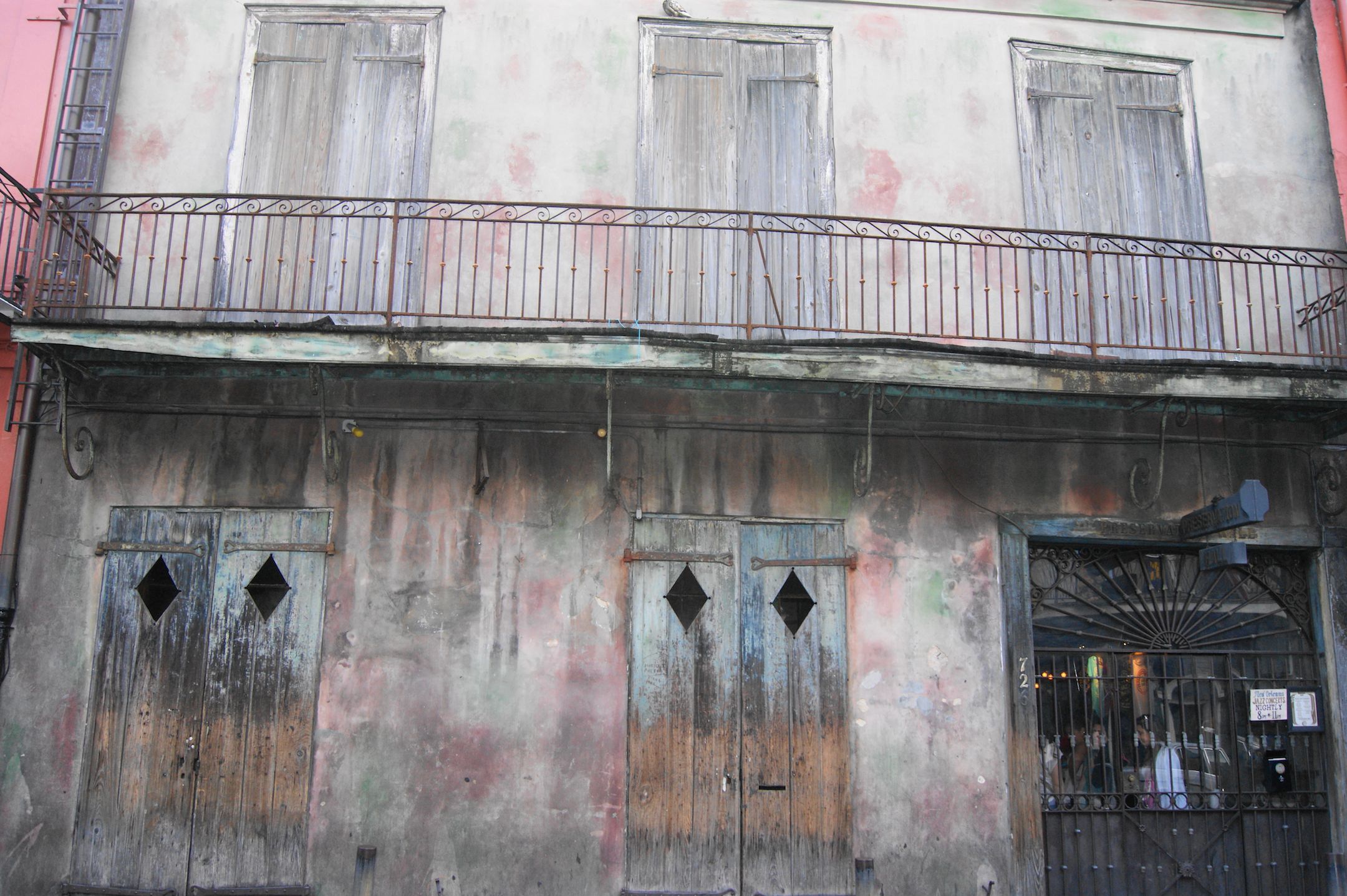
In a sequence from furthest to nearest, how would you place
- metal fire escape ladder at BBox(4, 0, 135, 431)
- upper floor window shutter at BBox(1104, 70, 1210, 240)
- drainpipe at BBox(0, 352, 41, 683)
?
upper floor window shutter at BBox(1104, 70, 1210, 240)
metal fire escape ladder at BBox(4, 0, 135, 431)
drainpipe at BBox(0, 352, 41, 683)

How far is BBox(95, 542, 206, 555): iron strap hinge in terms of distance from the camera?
6.80 meters

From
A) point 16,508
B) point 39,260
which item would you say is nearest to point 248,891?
point 16,508

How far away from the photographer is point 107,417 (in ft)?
23.0

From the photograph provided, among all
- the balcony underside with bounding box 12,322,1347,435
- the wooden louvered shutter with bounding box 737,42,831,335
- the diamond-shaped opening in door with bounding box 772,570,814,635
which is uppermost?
the wooden louvered shutter with bounding box 737,42,831,335

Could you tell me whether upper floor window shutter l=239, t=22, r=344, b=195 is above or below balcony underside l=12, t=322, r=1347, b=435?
above

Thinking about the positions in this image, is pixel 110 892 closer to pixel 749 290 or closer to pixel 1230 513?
pixel 749 290

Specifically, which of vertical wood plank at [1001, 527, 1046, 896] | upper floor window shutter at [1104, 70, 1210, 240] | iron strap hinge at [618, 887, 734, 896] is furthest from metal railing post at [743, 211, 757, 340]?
iron strap hinge at [618, 887, 734, 896]

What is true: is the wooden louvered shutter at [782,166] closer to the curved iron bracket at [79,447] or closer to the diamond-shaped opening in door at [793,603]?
the diamond-shaped opening in door at [793,603]

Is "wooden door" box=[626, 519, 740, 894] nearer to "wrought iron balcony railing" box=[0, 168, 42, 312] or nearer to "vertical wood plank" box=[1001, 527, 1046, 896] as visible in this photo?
"vertical wood plank" box=[1001, 527, 1046, 896]

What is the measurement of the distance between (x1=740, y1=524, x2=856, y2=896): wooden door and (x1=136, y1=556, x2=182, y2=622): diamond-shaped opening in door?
4.11m

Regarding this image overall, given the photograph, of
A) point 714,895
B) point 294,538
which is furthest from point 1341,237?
point 294,538

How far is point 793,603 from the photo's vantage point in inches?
272

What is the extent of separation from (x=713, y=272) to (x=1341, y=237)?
5.25 metres

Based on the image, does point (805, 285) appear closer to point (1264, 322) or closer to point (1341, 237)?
point (1264, 322)
